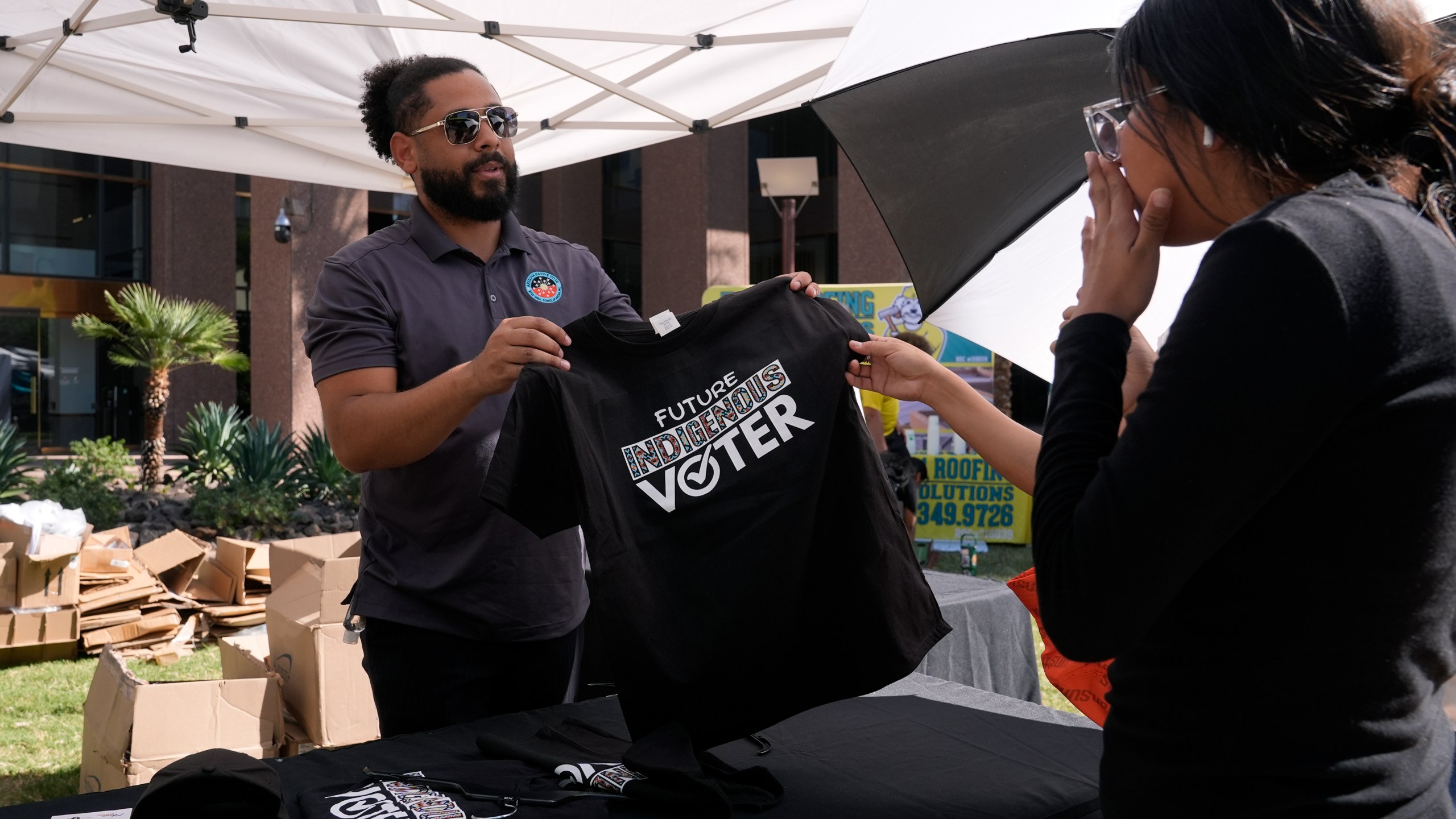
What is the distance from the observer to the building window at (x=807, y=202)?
17469 millimetres

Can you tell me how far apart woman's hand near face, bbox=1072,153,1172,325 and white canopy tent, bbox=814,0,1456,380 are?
108 centimetres

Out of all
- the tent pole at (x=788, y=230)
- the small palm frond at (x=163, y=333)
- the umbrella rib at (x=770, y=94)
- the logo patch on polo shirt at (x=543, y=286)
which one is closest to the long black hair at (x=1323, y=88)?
the logo patch on polo shirt at (x=543, y=286)

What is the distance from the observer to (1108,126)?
1.18 m

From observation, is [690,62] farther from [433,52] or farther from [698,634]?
[698,634]

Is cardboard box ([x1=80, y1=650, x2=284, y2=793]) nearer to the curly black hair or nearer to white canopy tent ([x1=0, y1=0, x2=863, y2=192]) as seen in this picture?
the curly black hair

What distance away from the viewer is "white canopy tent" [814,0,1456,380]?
218 centimetres

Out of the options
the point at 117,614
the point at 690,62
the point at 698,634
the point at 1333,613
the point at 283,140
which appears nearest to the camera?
the point at 1333,613

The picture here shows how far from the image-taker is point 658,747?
1.70 meters

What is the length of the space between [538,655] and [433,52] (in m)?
3.09

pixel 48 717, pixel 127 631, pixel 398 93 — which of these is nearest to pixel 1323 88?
pixel 398 93

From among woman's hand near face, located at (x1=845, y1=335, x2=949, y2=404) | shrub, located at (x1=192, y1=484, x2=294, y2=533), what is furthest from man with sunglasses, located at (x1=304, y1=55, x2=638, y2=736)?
shrub, located at (x1=192, y1=484, x2=294, y2=533)

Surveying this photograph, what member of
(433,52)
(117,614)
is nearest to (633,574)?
(433,52)

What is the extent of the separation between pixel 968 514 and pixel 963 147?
24.1ft

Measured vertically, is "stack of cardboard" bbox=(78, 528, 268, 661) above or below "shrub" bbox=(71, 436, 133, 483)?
below
